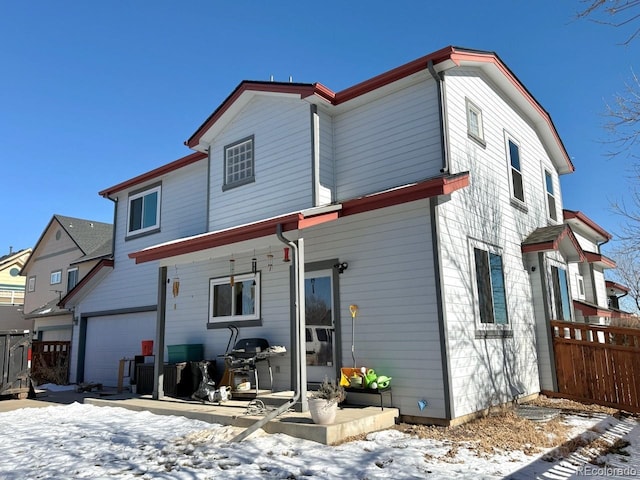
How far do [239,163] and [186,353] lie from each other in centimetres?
446

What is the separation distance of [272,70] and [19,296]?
3378 centimetres

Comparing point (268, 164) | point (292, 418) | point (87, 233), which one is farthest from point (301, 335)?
point (87, 233)

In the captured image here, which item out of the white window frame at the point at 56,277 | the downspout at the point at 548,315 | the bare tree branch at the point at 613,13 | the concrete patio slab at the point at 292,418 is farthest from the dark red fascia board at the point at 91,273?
the bare tree branch at the point at 613,13

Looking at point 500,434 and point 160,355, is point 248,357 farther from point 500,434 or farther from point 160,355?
point 500,434

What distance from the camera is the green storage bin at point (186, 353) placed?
10445 mm

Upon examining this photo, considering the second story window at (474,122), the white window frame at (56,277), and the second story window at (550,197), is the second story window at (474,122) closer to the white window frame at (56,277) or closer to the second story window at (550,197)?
the second story window at (550,197)

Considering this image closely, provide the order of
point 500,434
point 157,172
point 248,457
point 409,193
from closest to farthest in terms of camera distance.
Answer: point 248,457 < point 500,434 < point 409,193 < point 157,172

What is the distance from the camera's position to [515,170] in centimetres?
1088

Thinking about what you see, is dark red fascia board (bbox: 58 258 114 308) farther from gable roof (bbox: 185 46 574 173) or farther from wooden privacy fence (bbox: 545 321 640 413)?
wooden privacy fence (bbox: 545 321 640 413)

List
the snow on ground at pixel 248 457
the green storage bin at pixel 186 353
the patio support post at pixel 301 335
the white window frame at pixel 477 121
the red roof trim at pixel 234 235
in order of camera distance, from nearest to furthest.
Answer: the snow on ground at pixel 248 457
the patio support post at pixel 301 335
the red roof trim at pixel 234 235
the white window frame at pixel 477 121
the green storage bin at pixel 186 353

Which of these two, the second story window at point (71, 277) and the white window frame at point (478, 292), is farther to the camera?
the second story window at point (71, 277)

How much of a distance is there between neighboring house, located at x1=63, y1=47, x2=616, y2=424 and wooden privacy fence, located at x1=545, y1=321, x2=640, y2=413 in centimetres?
37

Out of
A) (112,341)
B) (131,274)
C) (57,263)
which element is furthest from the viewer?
(57,263)

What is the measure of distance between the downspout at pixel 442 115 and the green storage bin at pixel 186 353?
6.66 meters
